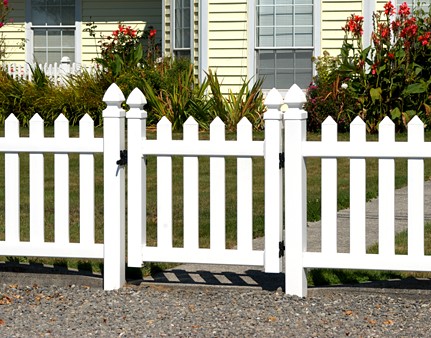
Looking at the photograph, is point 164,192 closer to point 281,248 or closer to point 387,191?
point 281,248

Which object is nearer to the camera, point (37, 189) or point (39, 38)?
point (37, 189)

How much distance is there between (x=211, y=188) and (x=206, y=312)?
0.87 metres

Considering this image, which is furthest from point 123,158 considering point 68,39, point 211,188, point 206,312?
point 68,39

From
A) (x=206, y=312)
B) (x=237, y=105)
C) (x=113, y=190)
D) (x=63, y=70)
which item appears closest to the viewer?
(x=206, y=312)

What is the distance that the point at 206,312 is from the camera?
19.9 feet

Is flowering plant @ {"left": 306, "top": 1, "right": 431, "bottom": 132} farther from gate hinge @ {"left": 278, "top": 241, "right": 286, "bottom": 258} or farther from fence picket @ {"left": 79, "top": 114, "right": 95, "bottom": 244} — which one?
fence picket @ {"left": 79, "top": 114, "right": 95, "bottom": 244}

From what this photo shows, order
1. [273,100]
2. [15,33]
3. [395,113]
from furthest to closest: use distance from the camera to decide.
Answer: [15,33]
[395,113]
[273,100]

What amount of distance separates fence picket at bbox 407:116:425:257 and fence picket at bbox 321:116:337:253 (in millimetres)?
438

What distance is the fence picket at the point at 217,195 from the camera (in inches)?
260

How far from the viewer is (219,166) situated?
6.61 m

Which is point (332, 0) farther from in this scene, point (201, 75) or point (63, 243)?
point (63, 243)

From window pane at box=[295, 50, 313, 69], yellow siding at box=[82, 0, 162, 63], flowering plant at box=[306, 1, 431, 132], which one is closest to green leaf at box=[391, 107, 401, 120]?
flowering plant at box=[306, 1, 431, 132]

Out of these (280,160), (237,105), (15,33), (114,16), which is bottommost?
(280,160)

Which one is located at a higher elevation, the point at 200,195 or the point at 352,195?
the point at 352,195
